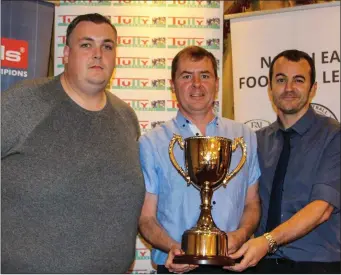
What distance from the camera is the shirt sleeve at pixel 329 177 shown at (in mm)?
3057

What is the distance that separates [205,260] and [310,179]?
842mm

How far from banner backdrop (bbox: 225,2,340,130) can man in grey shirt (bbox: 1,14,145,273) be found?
1538 mm

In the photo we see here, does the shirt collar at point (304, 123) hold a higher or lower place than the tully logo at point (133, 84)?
lower

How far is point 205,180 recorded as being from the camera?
279 centimetres

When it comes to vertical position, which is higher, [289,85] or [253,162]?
[289,85]

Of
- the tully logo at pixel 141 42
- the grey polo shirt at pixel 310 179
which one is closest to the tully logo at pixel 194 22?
the tully logo at pixel 141 42

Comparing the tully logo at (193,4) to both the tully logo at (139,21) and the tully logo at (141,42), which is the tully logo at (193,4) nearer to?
the tully logo at (139,21)

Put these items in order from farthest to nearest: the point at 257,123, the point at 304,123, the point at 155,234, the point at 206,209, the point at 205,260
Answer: the point at 257,123 < the point at 304,123 < the point at 155,234 < the point at 206,209 < the point at 205,260

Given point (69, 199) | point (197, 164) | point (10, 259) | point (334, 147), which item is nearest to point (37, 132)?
point (69, 199)

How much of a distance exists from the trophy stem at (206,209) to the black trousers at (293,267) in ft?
1.51

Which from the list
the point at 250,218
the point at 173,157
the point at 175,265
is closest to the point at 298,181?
A: the point at 250,218

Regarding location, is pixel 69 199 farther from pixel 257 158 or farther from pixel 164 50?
pixel 164 50

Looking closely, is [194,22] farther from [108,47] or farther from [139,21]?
[108,47]

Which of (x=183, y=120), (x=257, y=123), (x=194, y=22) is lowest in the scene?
(x=183, y=120)
